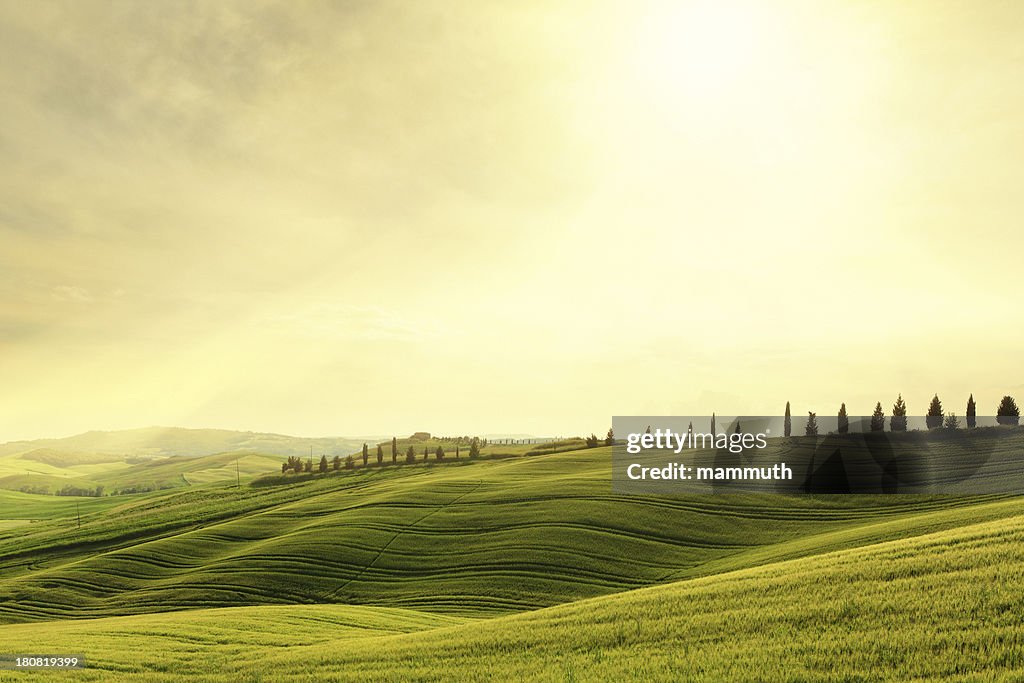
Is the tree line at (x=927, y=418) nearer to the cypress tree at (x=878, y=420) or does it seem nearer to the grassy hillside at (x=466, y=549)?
the cypress tree at (x=878, y=420)

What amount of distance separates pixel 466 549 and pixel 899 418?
315 ft

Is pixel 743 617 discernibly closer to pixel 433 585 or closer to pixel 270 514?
pixel 433 585

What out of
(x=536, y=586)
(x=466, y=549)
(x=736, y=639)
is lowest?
(x=536, y=586)

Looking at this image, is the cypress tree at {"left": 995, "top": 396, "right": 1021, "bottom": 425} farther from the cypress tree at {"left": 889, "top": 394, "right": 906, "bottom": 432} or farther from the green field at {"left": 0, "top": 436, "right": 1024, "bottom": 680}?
the green field at {"left": 0, "top": 436, "right": 1024, "bottom": 680}

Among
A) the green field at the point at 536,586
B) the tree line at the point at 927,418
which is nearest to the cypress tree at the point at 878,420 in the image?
the tree line at the point at 927,418

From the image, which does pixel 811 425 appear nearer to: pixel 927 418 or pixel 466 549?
pixel 927 418

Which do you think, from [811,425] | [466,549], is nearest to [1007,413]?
[811,425]

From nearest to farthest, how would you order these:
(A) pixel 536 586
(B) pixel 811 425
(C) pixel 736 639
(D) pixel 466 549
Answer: (C) pixel 736 639 < (A) pixel 536 586 < (D) pixel 466 549 < (B) pixel 811 425

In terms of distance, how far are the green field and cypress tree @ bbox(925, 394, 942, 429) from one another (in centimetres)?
6009

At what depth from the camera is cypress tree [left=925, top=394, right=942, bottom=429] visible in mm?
104938

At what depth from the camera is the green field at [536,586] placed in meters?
13.0

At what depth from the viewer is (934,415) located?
350 ft

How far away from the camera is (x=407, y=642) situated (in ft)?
65.4

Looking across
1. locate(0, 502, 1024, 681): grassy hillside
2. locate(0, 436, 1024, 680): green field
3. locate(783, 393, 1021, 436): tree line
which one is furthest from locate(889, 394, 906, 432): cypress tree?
locate(0, 502, 1024, 681): grassy hillside
